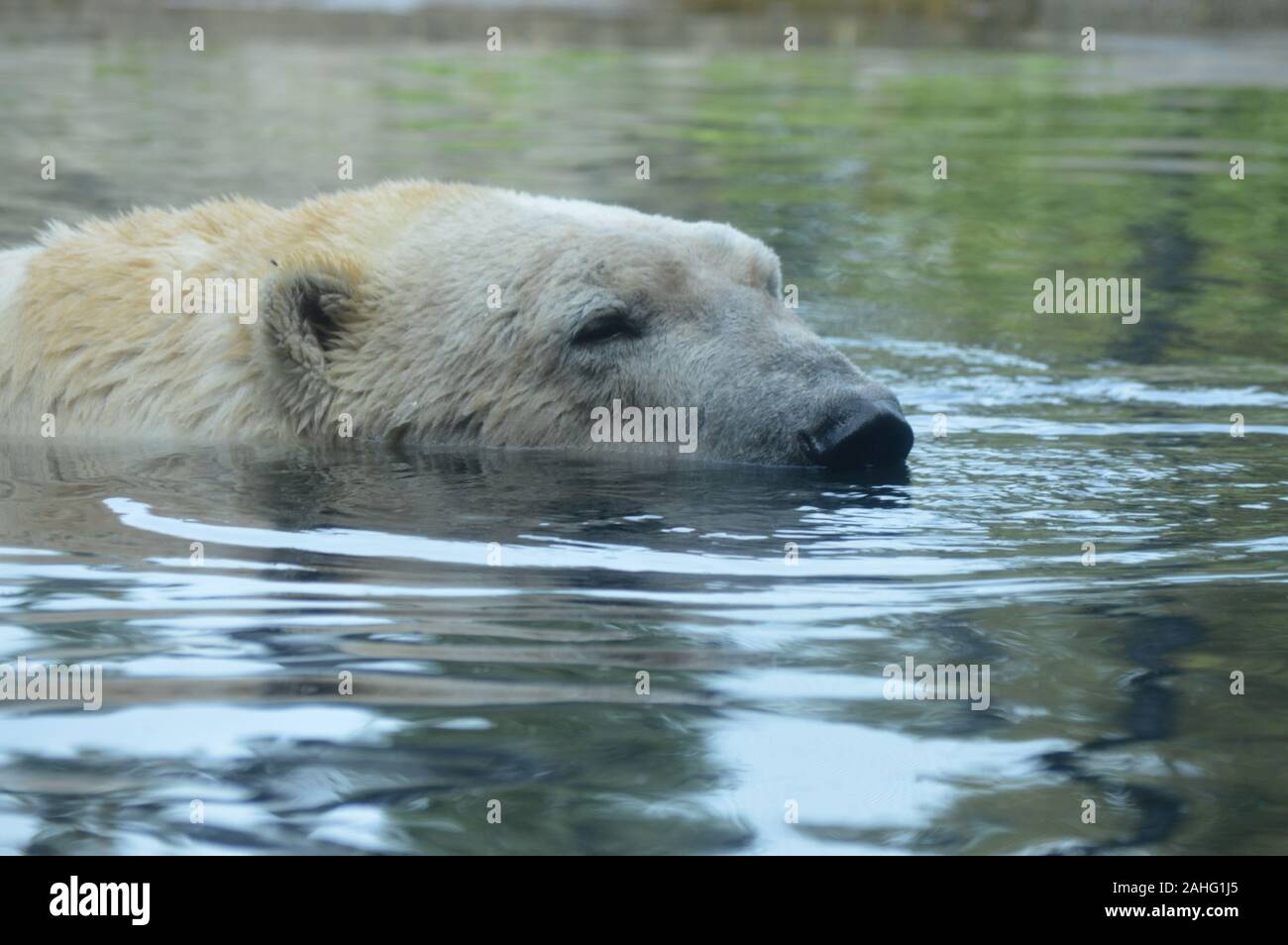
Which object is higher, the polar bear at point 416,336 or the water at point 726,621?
the polar bear at point 416,336

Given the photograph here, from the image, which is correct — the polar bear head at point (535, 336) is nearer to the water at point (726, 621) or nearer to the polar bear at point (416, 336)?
the polar bear at point (416, 336)

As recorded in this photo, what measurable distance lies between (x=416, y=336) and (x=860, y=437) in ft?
5.05

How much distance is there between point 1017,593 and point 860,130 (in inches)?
593

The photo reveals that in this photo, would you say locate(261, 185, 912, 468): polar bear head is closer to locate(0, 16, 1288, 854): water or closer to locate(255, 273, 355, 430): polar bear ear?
locate(255, 273, 355, 430): polar bear ear

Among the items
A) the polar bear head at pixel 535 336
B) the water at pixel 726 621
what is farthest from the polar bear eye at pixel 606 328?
the water at pixel 726 621

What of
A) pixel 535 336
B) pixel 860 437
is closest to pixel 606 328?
pixel 535 336

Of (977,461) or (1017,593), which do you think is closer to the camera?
(1017,593)

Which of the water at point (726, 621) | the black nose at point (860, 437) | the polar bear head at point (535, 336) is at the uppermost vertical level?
the polar bear head at point (535, 336)

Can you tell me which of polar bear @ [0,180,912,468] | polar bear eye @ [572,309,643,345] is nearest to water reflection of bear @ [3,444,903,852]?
polar bear @ [0,180,912,468]

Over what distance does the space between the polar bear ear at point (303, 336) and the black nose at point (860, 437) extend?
1.61 metres

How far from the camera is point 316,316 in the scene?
6379 millimetres

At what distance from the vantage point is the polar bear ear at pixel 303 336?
620 centimetres
